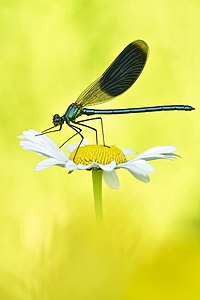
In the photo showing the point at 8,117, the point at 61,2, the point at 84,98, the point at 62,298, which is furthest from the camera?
the point at 61,2

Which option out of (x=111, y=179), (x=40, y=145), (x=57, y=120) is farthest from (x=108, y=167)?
(x=57, y=120)

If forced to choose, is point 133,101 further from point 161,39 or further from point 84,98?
point 84,98

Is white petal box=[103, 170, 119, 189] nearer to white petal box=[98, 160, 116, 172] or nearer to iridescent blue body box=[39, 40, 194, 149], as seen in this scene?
white petal box=[98, 160, 116, 172]

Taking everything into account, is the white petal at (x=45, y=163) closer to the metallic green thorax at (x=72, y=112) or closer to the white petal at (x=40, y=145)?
the white petal at (x=40, y=145)

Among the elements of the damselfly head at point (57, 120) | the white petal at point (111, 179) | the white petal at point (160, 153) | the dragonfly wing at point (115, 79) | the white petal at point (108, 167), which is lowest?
the white petal at point (111, 179)

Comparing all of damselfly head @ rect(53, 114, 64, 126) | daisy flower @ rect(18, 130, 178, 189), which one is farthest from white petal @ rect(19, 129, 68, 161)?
damselfly head @ rect(53, 114, 64, 126)

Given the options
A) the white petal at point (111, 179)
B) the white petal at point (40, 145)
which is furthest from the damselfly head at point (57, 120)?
the white petal at point (111, 179)

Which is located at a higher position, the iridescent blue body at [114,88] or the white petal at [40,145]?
the iridescent blue body at [114,88]

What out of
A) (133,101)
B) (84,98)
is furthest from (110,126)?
(84,98)
